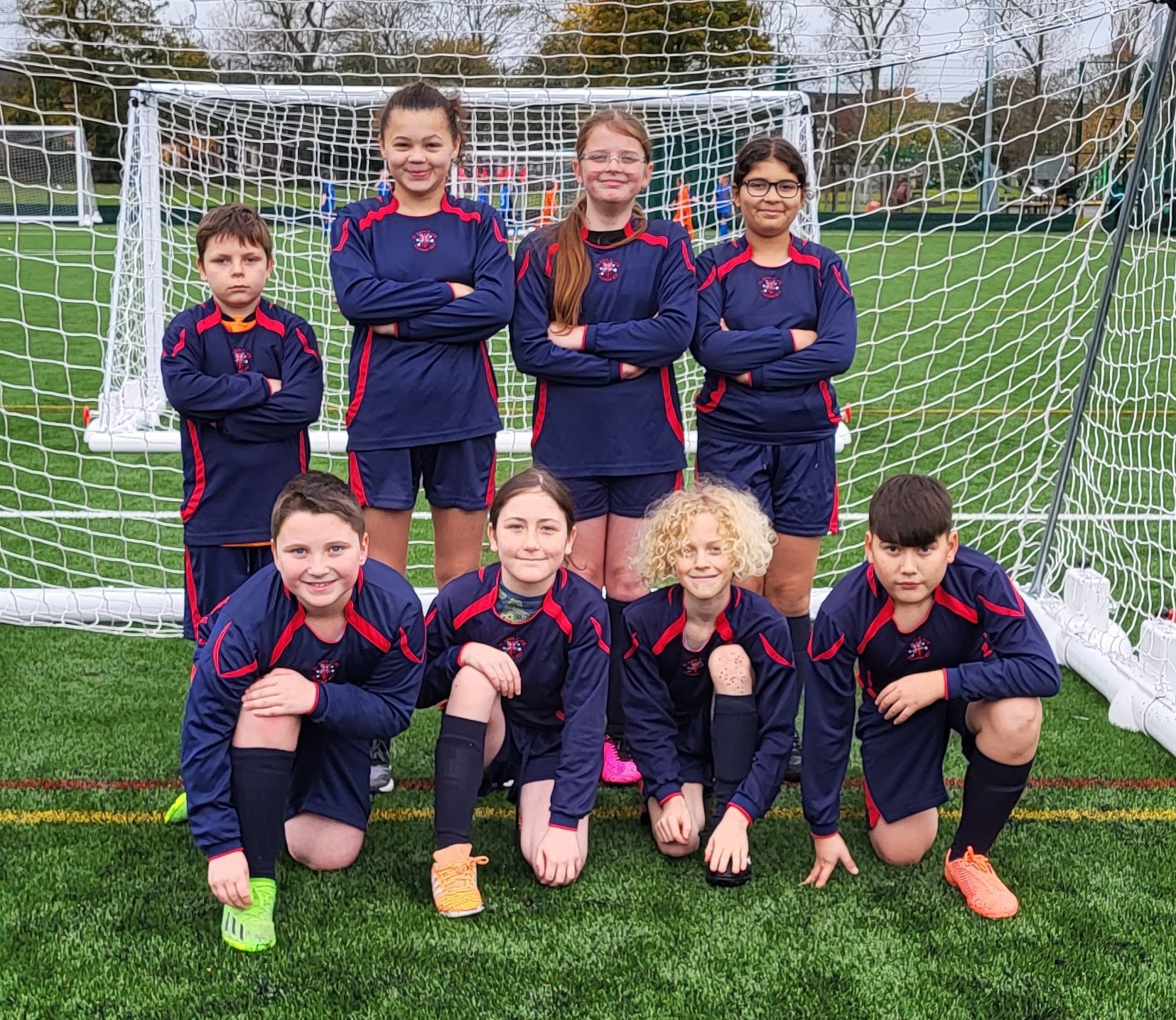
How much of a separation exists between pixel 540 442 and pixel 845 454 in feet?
13.4

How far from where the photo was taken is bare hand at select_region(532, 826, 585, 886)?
2547mm

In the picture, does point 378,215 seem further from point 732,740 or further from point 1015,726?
point 1015,726

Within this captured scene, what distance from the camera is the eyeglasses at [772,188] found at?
2.98 meters

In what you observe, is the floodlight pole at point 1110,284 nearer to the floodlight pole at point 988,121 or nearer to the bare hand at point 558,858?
the floodlight pole at point 988,121

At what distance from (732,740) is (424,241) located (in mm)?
1400

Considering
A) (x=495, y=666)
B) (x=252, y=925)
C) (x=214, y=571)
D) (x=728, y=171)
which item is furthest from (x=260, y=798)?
(x=728, y=171)

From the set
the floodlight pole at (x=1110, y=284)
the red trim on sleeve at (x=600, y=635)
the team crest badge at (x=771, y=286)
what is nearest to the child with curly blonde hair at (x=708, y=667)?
the red trim on sleeve at (x=600, y=635)

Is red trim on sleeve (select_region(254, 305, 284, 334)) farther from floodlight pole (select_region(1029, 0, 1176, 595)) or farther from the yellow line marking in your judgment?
floodlight pole (select_region(1029, 0, 1176, 595))

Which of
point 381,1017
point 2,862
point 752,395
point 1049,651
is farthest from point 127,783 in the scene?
point 1049,651

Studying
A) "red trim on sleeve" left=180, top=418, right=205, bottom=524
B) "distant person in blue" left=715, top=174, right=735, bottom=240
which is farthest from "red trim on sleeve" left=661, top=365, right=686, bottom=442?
"distant person in blue" left=715, top=174, right=735, bottom=240

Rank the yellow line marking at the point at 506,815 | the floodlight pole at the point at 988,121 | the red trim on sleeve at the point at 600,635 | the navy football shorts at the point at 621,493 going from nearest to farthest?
the red trim on sleeve at the point at 600,635 → the yellow line marking at the point at 506,815 → the navy football shorts at the point at 621,493 → the floodlight pole at the point at 988,121

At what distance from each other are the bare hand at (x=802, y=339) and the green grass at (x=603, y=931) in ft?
3.68

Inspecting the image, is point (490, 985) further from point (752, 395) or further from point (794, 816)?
point (752, 395)

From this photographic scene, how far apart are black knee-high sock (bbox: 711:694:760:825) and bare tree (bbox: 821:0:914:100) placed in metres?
2.40
